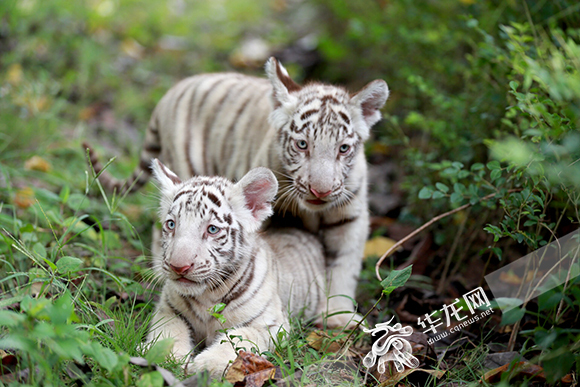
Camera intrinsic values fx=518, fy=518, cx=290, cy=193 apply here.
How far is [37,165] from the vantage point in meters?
4.18

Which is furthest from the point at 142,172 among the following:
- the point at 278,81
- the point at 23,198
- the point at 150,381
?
the point at 150,381

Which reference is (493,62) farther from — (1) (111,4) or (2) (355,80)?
(1) (111,4)

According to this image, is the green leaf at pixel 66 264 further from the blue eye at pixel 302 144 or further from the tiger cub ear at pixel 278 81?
the tiger cub ear at pixel 278 81

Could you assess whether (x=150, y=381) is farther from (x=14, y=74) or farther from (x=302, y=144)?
(x=14, y=74)

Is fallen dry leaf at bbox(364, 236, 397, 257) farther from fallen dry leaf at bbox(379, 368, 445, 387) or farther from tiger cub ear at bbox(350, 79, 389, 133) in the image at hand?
fallen dry leaf at bbox(379, 368, 445, 387)

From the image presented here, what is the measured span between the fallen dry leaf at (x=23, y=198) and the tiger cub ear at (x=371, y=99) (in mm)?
2308

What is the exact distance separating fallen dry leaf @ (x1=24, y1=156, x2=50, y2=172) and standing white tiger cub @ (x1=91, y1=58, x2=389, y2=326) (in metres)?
0.76

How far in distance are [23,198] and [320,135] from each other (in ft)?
7.05

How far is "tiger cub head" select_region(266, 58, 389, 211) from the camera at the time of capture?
3.08 metres

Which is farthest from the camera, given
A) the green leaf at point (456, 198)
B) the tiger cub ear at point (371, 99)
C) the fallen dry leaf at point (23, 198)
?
the fallen dry leaf at point (23, 198)

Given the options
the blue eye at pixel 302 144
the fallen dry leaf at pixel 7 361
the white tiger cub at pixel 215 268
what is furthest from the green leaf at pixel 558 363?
the fallen dry leaf at pixel 7 361

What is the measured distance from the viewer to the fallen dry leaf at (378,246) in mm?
4078

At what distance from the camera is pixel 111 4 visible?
645 cm

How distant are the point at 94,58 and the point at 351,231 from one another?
3.72 meters
